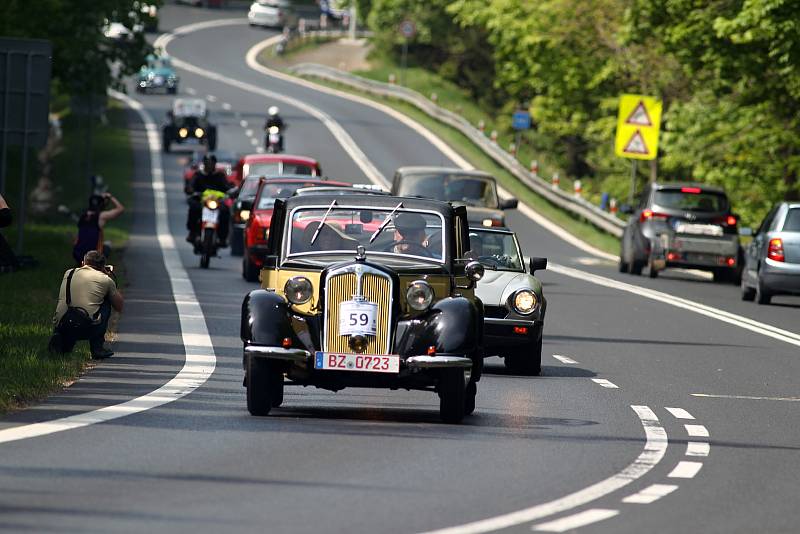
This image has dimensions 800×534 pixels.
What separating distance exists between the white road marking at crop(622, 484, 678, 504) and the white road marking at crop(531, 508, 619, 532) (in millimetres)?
428

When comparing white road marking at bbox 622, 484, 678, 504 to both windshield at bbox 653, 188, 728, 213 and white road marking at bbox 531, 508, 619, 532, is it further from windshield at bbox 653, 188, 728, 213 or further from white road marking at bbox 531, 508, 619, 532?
windshield at bbox 653, 188, 728, 213

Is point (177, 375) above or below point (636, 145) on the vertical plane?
below

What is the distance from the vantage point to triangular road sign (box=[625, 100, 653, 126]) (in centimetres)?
4416

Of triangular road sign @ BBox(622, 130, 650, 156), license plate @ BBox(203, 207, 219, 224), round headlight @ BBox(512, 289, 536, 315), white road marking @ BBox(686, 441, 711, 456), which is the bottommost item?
license plate @ BBox(203, 207, 219, 224)

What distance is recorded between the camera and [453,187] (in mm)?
31234

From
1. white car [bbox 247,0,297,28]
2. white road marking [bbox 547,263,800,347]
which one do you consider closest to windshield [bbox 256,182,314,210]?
white road marking [bbox 547,263,800,347]

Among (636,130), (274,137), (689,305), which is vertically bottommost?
(689,305)

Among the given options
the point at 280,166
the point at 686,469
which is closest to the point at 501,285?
the point at 686,469

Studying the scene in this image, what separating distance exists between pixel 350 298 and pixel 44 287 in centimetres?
1237

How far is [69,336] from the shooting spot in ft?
56.4

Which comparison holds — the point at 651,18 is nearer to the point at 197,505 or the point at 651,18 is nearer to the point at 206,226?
the point at 206,226

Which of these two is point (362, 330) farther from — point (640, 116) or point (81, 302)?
point (640, 116)

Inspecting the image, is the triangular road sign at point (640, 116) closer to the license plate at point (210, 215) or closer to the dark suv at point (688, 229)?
the dark suv at point (688, 229)

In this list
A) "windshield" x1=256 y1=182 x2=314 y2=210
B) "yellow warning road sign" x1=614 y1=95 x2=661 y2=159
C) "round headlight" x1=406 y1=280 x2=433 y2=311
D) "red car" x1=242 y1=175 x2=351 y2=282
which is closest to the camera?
"round headlight" x1=406 y1=280 x2=433 y2=311
